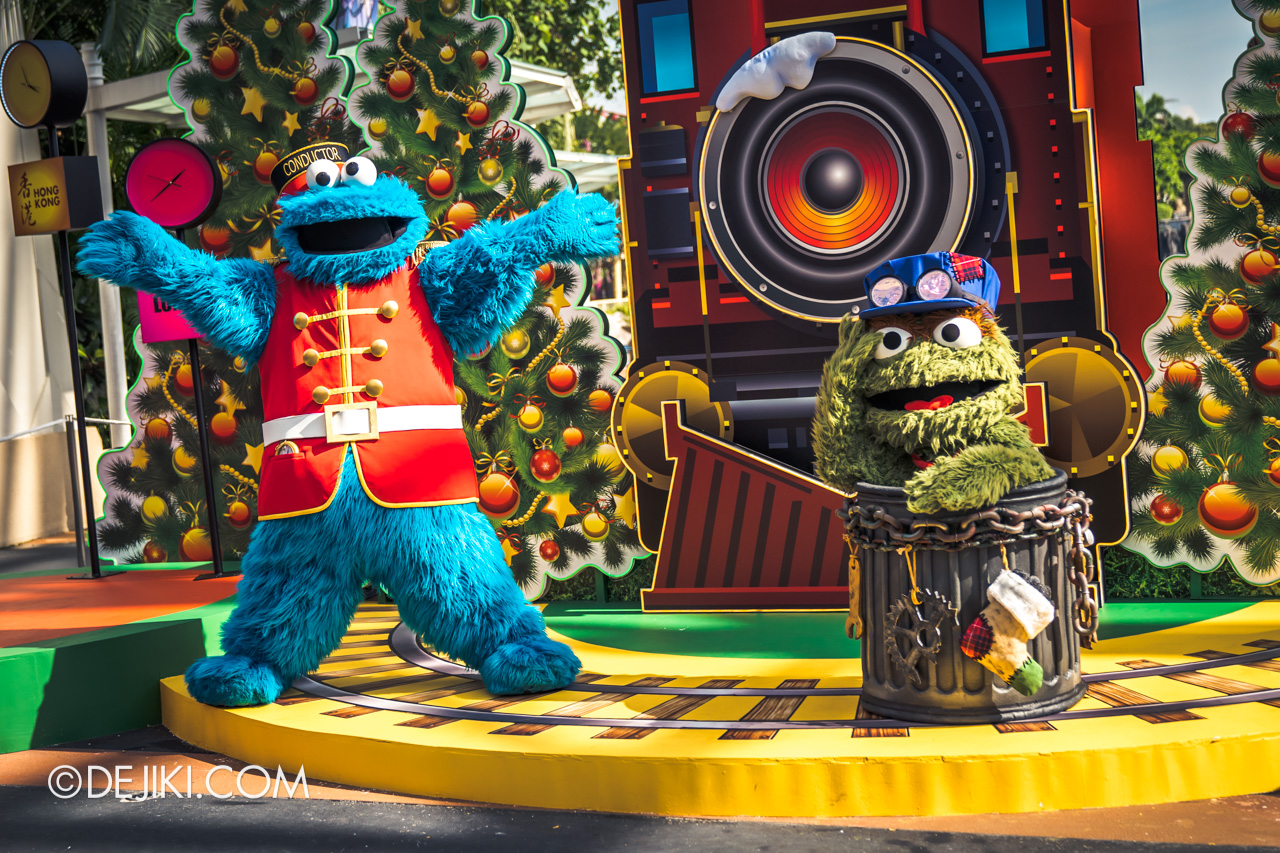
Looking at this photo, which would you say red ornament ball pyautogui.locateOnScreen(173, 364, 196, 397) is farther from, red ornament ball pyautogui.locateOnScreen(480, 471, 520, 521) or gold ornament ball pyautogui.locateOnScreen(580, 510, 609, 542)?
gold ornament ball pyautogui.locateOnScreen(580, 510, 609, 542)

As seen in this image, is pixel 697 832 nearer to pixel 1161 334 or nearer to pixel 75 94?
pixel 1161 334

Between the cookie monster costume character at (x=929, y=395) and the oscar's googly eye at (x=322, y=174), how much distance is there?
1.59 metres

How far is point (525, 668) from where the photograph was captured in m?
3.20

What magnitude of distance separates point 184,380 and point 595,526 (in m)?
2.07

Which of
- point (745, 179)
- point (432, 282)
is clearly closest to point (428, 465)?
point (432, 282)

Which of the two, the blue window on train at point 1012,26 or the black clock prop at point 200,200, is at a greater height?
the blue window on train at point 1012,26

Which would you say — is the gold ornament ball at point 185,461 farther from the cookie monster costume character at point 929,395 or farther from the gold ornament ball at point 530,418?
the cookie monster costume character at point 929,395

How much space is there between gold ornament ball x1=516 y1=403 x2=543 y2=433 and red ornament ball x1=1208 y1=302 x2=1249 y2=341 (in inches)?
102

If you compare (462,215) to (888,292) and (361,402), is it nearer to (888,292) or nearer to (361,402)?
(361,402)

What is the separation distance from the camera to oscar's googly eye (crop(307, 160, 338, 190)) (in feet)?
11.0

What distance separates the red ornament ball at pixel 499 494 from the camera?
474 cm

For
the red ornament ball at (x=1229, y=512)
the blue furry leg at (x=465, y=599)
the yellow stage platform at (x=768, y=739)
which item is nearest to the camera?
the yellow stage platform at (x=768, y=739)

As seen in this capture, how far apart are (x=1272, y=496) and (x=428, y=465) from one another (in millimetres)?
2971

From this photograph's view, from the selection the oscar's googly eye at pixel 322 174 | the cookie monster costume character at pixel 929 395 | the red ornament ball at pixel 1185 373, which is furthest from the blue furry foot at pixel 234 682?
the red ornament ball at pixel 1185 373
